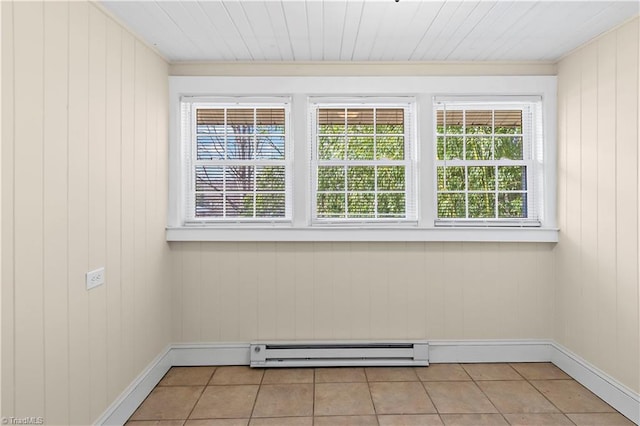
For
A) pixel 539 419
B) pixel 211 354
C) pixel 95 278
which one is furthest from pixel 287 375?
pixel 539 419

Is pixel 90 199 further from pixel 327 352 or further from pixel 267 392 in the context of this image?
pixel 327 352

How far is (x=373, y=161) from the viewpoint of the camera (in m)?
3.19

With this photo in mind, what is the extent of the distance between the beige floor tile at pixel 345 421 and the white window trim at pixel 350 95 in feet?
4.30

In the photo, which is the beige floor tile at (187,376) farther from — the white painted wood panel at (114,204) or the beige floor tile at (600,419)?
the beige floor tile at (600,419)

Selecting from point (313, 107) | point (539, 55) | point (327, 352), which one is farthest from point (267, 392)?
point (539, 55)

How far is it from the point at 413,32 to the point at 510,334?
2547 mm

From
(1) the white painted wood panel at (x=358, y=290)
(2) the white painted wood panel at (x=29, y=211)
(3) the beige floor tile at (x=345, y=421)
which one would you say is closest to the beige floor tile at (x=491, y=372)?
(1) the white painted wood panel at (x=358, y=290)

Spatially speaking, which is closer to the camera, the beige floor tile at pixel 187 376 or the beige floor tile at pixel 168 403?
the beige floor tile at pixel 168 403

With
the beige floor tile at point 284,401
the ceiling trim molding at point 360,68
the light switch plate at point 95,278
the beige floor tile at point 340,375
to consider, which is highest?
the ceiling trim molding at point 360,68

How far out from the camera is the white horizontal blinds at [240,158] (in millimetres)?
3199

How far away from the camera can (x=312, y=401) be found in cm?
258

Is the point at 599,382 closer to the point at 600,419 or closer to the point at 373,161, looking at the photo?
the point at 600,419

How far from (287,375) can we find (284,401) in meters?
0.38

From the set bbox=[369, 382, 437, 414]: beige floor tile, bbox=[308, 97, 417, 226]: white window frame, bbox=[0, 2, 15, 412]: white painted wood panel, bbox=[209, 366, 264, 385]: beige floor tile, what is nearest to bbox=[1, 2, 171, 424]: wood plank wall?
bbox=[0, 2, 15, 412]: white painted wood panel
